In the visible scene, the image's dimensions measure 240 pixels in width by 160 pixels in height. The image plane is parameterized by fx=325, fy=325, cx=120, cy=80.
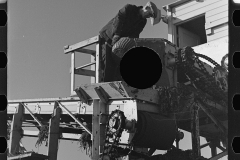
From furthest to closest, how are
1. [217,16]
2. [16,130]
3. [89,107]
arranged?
1. [217,16]
2. [16,130]
3. [89,107]

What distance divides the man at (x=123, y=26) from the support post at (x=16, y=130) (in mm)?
1859

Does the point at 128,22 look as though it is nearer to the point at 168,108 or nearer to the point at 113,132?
the point at 168,108

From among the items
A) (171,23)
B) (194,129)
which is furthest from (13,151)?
(171,23)

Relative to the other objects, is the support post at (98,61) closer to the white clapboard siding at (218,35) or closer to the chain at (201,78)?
the chain at (201,78)

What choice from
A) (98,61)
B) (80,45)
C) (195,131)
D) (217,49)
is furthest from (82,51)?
(217,49)

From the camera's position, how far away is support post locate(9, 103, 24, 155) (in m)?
5.12

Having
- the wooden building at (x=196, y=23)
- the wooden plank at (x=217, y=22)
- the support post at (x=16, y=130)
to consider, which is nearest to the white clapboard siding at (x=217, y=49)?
the wooden building at (x=196, y=23)

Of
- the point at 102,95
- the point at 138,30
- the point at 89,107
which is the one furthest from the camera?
the point at 89,107

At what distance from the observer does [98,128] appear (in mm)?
3996

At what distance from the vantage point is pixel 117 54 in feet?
13.2

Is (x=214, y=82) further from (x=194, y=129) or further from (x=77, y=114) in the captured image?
(x=77, y=114)

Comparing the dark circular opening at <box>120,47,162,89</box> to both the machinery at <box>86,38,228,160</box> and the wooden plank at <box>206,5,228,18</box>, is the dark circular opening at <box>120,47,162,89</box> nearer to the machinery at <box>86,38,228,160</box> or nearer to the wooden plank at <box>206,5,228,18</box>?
the machinery at <box>86,38,228,160</box>

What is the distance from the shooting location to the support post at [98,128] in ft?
12.8

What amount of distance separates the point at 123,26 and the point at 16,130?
2.50 meters
